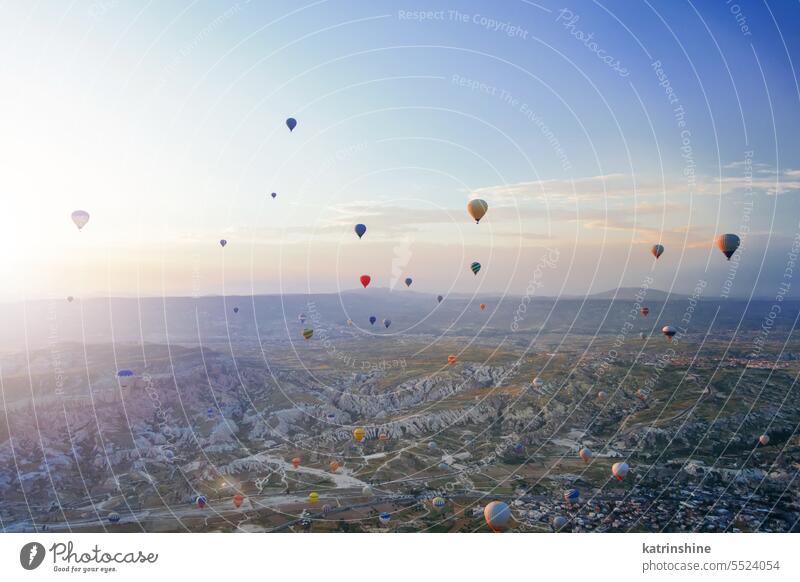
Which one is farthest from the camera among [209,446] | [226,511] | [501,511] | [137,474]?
[209,446]

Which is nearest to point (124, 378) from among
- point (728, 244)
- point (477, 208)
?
point (477, 208)

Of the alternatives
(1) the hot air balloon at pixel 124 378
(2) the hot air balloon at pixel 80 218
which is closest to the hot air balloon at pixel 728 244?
(2) the hot air balloon at pixel 80 218

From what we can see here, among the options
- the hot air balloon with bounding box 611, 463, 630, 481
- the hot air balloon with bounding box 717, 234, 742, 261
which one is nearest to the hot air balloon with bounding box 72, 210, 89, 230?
the hot air balloon with bounding box 611, 463, 630, 481

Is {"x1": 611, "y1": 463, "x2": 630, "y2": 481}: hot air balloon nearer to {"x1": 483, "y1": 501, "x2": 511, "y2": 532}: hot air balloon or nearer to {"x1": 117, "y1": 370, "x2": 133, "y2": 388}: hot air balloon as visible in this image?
{"x1": 483, "y1": 501, "x2": 511, "y2": 532}: hot air balloon

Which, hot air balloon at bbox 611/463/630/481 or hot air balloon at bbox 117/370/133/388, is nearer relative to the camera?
hot air balloon at bbox 611/463/630/481

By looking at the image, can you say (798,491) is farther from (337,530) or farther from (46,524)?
(46,524)

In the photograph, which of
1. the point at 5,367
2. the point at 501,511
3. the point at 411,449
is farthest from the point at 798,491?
the point at 5,367

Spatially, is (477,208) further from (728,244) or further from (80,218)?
(80,218)
